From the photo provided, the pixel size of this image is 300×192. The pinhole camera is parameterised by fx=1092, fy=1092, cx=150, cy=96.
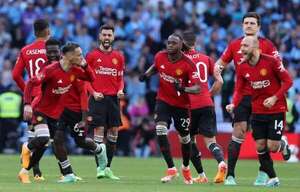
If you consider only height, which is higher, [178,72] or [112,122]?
[178,72]

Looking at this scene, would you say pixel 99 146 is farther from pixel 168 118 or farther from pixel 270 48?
pixel 270 48

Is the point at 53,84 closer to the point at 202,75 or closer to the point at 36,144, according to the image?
the point at 36,144

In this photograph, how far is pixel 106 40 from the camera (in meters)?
20.3

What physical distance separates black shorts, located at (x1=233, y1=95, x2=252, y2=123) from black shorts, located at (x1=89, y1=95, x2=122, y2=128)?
3.06 metres

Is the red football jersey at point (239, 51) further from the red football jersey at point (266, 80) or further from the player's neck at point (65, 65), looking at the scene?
the player's neck at point (65, 65)

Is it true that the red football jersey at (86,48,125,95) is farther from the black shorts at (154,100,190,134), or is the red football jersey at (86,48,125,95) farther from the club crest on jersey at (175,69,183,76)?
the club crest on jersey at (175,69,183,76)

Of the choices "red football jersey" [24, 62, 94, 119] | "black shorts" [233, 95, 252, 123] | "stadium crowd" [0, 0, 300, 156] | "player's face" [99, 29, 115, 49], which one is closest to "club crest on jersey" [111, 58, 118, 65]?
"player's face" [99, 29, 115, 49]

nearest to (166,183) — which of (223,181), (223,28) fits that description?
(223,181)

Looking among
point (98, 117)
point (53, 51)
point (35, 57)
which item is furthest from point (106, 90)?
point (53, 51)

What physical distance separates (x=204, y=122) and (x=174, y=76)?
4.29 feet

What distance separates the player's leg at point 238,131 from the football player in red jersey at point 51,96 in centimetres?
252

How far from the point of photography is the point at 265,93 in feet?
57.1

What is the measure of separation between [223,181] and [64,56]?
11.2ft

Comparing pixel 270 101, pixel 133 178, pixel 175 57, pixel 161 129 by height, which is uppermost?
pixel 175 57
